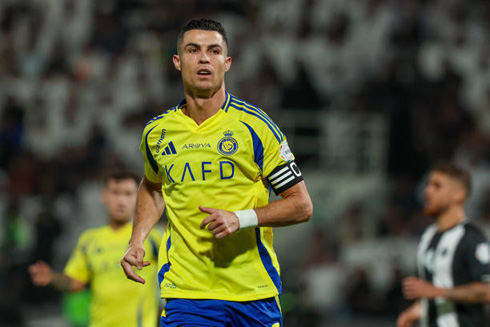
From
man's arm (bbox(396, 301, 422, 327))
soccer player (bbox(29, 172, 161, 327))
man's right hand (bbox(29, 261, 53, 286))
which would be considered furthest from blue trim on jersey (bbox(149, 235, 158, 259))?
man's arm (bbox(396, 301, 422, 327))

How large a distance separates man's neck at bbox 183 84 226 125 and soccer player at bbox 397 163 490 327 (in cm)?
203

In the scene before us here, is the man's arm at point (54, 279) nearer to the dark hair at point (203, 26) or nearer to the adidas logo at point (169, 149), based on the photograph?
the adidas logo at point (169, 149)

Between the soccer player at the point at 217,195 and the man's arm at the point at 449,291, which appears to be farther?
the man's arm at the point at 449,291

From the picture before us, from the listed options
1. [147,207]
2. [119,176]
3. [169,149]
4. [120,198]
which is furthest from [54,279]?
[169,149]

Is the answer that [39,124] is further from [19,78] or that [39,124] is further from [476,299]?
[476,299]

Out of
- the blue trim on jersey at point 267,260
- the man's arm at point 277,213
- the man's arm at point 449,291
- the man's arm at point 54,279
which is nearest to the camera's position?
the man's arm at point 277,213

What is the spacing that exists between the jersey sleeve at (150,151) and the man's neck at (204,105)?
24 cm

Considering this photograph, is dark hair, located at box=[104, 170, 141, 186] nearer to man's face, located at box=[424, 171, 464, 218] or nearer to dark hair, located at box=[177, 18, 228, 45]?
man's face, located at box=[424, 171, 464, 218]

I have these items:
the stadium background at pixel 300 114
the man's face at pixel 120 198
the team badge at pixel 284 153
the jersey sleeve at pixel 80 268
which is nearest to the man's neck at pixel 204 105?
the team badge at pixel 284 153

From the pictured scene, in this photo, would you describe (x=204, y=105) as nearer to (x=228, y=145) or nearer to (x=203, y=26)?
(x=228, y=145)

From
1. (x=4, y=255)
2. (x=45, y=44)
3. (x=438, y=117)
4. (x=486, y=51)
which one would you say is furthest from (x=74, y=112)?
(x=486, y=51)

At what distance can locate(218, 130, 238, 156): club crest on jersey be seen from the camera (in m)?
4.19

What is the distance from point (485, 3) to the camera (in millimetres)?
13789

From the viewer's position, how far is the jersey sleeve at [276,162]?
13.8ft
